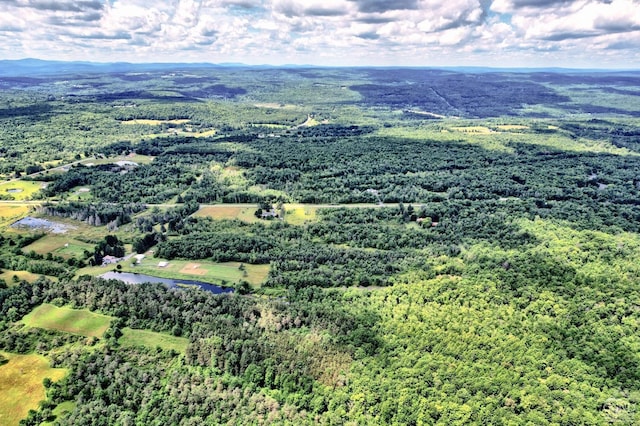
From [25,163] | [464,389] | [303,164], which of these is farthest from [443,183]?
[25,163]

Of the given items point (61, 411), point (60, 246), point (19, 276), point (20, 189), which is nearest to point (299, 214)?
point (60, 246)

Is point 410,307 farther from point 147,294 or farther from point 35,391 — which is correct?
point 35,391

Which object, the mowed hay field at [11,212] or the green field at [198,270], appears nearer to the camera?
the green field at [198,270]

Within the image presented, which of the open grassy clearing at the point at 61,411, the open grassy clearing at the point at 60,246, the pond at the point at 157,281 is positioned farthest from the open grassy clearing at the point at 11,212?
the open grassy clearing at the point at 61,411

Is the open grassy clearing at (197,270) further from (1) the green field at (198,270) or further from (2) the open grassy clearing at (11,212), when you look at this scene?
(2) the open grassy clearing at (11,212)

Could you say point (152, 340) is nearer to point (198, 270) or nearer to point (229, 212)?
point (198, 270)

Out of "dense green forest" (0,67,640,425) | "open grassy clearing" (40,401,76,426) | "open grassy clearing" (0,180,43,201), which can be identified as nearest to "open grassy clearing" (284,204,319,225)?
"dense green forest" (0,67,640,425)
